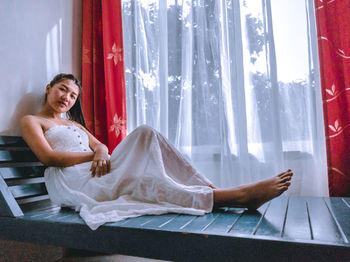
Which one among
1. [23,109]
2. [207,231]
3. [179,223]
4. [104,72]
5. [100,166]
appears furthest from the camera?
[104,72]

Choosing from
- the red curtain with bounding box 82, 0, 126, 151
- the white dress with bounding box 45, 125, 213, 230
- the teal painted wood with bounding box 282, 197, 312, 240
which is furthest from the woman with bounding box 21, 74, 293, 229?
the red curtain with bounding box 82, 0, 126, 151

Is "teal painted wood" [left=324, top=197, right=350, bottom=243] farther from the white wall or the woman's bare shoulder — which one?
the white wall

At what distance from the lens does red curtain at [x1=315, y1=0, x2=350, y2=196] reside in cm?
149

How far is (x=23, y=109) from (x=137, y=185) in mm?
885

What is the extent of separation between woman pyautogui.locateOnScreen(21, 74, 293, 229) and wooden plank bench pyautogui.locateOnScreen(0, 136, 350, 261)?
0.18 ft

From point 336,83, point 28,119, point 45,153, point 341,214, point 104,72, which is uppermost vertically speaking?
point 104,72

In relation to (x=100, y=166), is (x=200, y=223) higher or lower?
lower

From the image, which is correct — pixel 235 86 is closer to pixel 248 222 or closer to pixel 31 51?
pixel 248 222

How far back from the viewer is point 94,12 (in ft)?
6.97

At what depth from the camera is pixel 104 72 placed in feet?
6.70

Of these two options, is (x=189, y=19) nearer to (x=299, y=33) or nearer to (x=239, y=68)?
(x=239, y=68)

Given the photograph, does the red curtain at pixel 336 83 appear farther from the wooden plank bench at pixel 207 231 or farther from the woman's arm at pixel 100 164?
the woman's arm at pixel 100 164

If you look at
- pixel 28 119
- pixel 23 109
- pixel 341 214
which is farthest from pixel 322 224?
pixel 23 109

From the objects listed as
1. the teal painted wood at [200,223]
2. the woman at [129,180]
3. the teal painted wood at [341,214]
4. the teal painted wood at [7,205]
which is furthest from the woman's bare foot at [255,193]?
the teal painted wood at [7,205]
